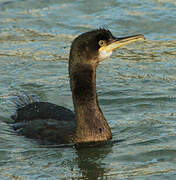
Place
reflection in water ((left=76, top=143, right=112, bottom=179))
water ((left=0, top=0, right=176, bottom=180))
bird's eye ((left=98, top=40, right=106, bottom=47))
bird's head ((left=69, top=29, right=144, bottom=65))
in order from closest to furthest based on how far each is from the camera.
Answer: reflection in water ((left=76, top=143, right=112, bottom=179)) → water ((left=0, top=0, right=176, bottom=180)) → bird's head ((left=69, top=29, right=144, bottom=65)) → bird's eye ((left=98, top=40, right=106, bottom=47))

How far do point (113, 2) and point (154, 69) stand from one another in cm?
488

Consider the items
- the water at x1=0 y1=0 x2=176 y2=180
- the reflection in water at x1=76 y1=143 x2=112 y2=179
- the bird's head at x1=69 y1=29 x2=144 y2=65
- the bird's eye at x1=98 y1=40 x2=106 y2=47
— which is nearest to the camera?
the reflection in water at x1=76 y1=143 x2=112 y2=179

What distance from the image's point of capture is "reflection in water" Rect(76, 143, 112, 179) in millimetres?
7703

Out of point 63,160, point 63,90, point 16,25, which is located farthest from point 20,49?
point 63,160

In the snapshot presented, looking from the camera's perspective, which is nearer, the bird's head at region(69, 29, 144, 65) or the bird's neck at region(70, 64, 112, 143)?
the bird's head at region(69, 29, 144, 65)

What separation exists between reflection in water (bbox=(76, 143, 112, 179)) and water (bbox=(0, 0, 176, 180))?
0.04ft

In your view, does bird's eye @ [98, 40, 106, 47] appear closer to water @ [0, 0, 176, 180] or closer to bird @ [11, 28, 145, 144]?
bird @ [11, 28, 145, 144]

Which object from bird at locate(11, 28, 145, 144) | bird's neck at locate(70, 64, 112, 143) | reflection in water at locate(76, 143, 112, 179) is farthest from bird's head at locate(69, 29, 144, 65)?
reflection in water at locate(76, 143, 112, 179)

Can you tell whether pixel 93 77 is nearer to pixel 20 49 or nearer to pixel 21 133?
pixel 21 133

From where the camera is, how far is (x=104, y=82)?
38.6 ft

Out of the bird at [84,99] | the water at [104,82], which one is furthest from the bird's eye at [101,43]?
the water at [104,82]

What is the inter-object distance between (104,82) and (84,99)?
341 centimetres

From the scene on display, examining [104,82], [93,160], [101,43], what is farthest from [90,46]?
[104,82]

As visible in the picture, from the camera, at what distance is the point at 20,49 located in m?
13.9
